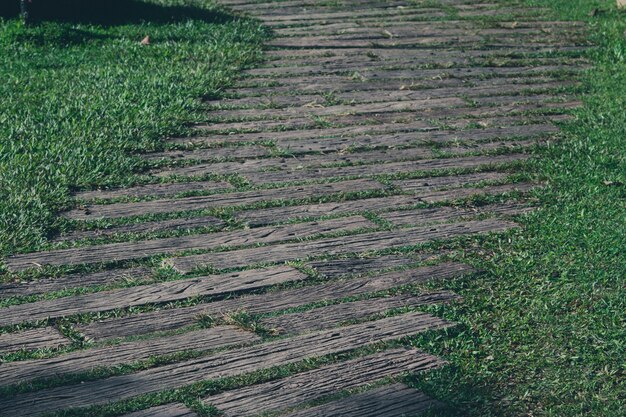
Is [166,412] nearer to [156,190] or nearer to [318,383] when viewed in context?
[318,383]

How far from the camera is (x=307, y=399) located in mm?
3105

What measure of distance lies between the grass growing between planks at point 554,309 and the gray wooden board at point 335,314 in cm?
17

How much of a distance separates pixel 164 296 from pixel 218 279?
0.25 m

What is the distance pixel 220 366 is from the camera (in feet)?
10.8

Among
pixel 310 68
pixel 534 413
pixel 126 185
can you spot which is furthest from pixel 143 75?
pixel 534 413

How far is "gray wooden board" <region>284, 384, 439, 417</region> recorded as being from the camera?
3027mm

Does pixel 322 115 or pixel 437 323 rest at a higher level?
pixel 322 115

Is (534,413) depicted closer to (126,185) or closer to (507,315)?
(507,315)

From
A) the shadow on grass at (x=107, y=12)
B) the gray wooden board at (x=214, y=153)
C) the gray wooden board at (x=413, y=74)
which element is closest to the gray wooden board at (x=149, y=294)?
the gray wooden board at (x=214, y=153)

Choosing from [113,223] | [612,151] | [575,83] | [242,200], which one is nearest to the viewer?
[113,223]

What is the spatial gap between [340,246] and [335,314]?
0.65 m

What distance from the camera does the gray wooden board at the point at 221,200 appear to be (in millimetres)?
4496

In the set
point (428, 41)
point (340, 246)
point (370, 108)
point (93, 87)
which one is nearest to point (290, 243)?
point (340, 246)

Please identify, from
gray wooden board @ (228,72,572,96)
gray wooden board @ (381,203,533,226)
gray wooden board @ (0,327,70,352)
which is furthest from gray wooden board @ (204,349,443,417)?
gray wooden board @ (228,72,572,96)
